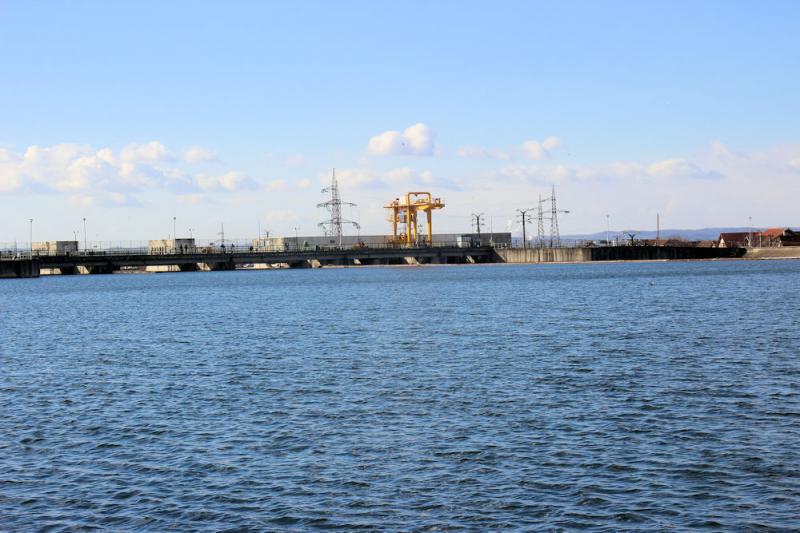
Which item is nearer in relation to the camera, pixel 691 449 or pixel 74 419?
pixel 691 449

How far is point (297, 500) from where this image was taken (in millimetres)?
23969

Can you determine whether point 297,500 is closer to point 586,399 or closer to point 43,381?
point 586,399

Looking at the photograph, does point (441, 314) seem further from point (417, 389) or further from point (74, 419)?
point (74, 419)

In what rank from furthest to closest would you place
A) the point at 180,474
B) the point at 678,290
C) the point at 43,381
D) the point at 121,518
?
the point at 678,290, the point at 43,381, the point at 180,474, the point at 121,518

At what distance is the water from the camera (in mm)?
23047

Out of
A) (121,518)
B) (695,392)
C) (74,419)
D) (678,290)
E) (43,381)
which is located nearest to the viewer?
(121,518)

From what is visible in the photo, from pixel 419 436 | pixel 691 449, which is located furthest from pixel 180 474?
pixel 691 449

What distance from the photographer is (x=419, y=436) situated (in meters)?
31.1

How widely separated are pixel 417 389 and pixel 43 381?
19.3 meters

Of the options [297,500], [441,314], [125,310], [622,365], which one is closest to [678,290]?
[441,314]

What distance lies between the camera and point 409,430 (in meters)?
32.1

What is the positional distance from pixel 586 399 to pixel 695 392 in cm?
478

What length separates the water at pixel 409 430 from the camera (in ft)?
75.6

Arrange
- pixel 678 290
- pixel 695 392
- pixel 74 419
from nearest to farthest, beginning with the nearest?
pixel 74 419 → pixel 695 392 → pixel 678 290
